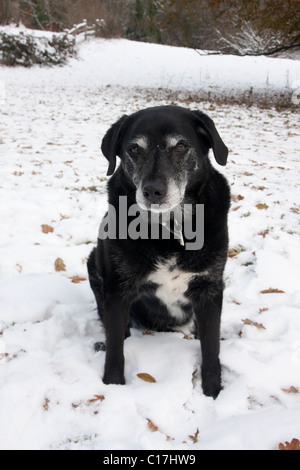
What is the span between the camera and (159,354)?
7.79 feet

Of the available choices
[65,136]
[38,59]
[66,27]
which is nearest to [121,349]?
[65,136]

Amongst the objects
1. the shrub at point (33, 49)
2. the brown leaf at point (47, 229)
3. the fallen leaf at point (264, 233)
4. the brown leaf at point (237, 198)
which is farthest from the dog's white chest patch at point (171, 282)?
the shrub at point (33, 49)

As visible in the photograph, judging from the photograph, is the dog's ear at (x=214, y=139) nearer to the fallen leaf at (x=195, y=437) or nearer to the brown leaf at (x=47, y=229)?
the fallen leaf at (x=195, y=437)

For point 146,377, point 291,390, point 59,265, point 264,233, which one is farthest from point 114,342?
point 264,233

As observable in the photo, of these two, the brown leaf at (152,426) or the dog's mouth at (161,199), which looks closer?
the brown leaf at (152,426)

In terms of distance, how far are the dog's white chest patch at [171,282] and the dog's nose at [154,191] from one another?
350mm

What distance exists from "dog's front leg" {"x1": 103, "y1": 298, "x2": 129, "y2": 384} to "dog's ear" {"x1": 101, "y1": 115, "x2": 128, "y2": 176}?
830 millimetres

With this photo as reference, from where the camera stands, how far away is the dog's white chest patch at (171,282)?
211cm

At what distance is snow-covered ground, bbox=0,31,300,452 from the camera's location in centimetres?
182

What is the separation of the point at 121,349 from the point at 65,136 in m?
Answer: 6.90

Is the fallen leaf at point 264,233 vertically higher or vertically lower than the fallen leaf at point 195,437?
higher

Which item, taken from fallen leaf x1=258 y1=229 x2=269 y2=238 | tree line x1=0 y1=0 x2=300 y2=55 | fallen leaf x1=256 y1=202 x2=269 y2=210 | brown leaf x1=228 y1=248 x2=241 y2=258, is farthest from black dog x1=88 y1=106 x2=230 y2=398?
tree line x1=0 y1=0 x2=300 y2=55

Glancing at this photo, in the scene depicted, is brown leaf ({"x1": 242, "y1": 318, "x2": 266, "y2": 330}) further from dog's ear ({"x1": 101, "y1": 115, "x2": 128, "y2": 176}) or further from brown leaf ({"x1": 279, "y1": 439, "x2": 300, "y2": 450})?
dog's ear ({"x1": 101, "y1": 115, "x2": 128, "y2": 176})
